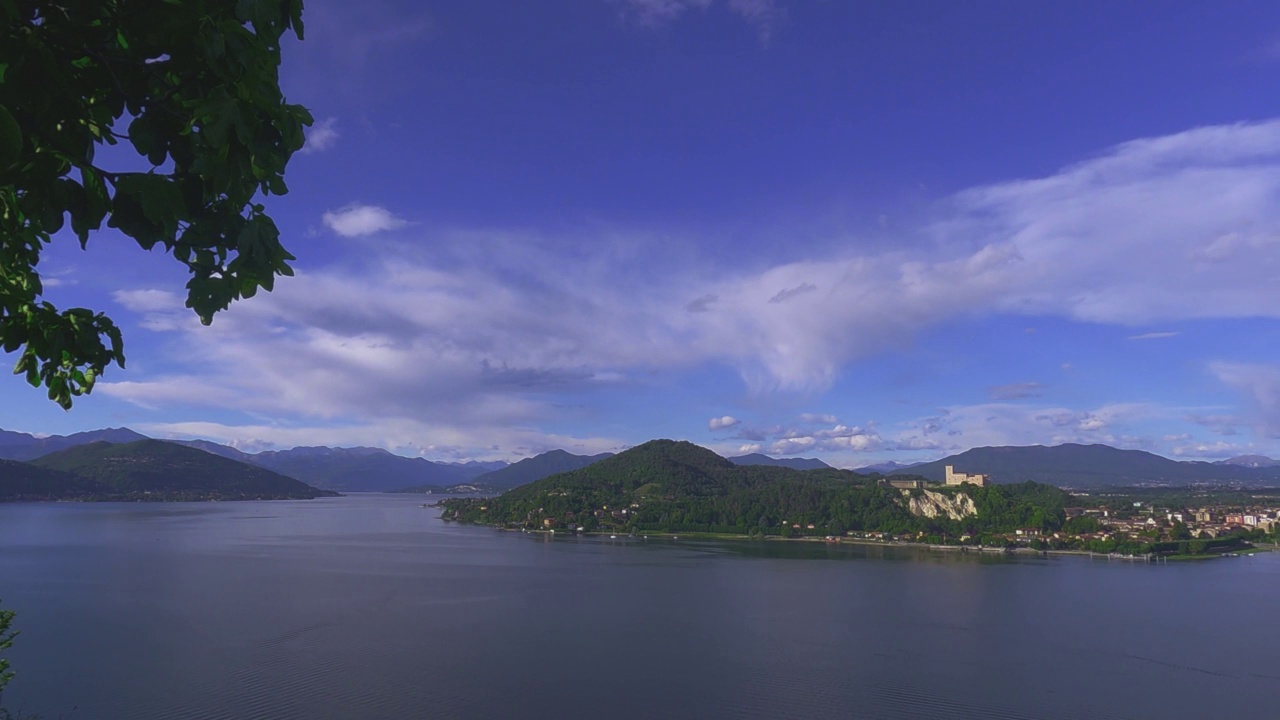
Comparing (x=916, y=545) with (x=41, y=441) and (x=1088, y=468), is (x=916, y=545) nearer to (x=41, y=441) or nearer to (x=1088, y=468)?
(x=1088, y=468)

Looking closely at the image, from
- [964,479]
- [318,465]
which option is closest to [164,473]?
[964,479]

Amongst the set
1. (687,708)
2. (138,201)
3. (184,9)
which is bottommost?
(687,708)

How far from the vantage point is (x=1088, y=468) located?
138 metres

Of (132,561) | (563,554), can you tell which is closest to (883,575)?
(563,554)

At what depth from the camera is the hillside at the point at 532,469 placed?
458 feet

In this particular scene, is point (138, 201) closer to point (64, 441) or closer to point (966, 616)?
point (966, 616)

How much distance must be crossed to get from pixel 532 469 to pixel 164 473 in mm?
83637

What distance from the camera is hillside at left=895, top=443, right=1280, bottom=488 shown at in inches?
4749

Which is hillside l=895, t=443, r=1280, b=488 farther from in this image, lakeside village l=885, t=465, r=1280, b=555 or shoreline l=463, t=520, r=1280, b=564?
shoreline l=463, t=520, r=1280, b=564

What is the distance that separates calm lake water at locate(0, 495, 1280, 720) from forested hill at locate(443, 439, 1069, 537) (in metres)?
12.8

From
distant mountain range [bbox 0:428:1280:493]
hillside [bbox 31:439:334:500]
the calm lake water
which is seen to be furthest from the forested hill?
distant mountain range [bbox 0:428:1280:493]

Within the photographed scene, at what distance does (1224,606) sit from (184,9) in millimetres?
25464

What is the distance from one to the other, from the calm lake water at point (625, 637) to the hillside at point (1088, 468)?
103m

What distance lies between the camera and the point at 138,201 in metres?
0.96
